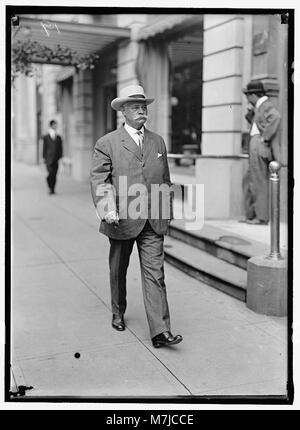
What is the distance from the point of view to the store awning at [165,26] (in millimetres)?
9110

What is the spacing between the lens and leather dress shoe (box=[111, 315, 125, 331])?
4.91 meters

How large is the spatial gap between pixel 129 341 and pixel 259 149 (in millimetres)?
3557

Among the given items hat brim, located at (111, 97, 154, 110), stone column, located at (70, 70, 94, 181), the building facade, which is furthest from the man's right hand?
stone column, located at (70, 70, 94, 181)

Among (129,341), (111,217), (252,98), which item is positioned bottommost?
(129,341)

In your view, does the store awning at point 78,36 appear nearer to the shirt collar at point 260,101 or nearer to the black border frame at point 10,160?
the shirt collar at point 260,101

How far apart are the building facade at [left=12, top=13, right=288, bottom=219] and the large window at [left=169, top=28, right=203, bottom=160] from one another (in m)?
0.02

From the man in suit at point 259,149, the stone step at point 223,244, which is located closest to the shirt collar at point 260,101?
the man in suit at point 259,149

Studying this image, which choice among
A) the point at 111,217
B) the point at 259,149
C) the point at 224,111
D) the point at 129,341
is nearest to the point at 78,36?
the point at 224,111

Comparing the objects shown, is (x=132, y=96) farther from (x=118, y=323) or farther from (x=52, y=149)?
(x=52, y=149)

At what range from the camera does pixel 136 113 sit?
4.42 meters

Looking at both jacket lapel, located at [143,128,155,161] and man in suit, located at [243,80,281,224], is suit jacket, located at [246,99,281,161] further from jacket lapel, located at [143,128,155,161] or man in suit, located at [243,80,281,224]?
jacket lapel, located at [143,128,155,161]

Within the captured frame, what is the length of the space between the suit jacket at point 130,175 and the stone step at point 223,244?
1743mm

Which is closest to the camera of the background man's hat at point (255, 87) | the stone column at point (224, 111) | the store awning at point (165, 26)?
the background man's hat at point (255, 87)
